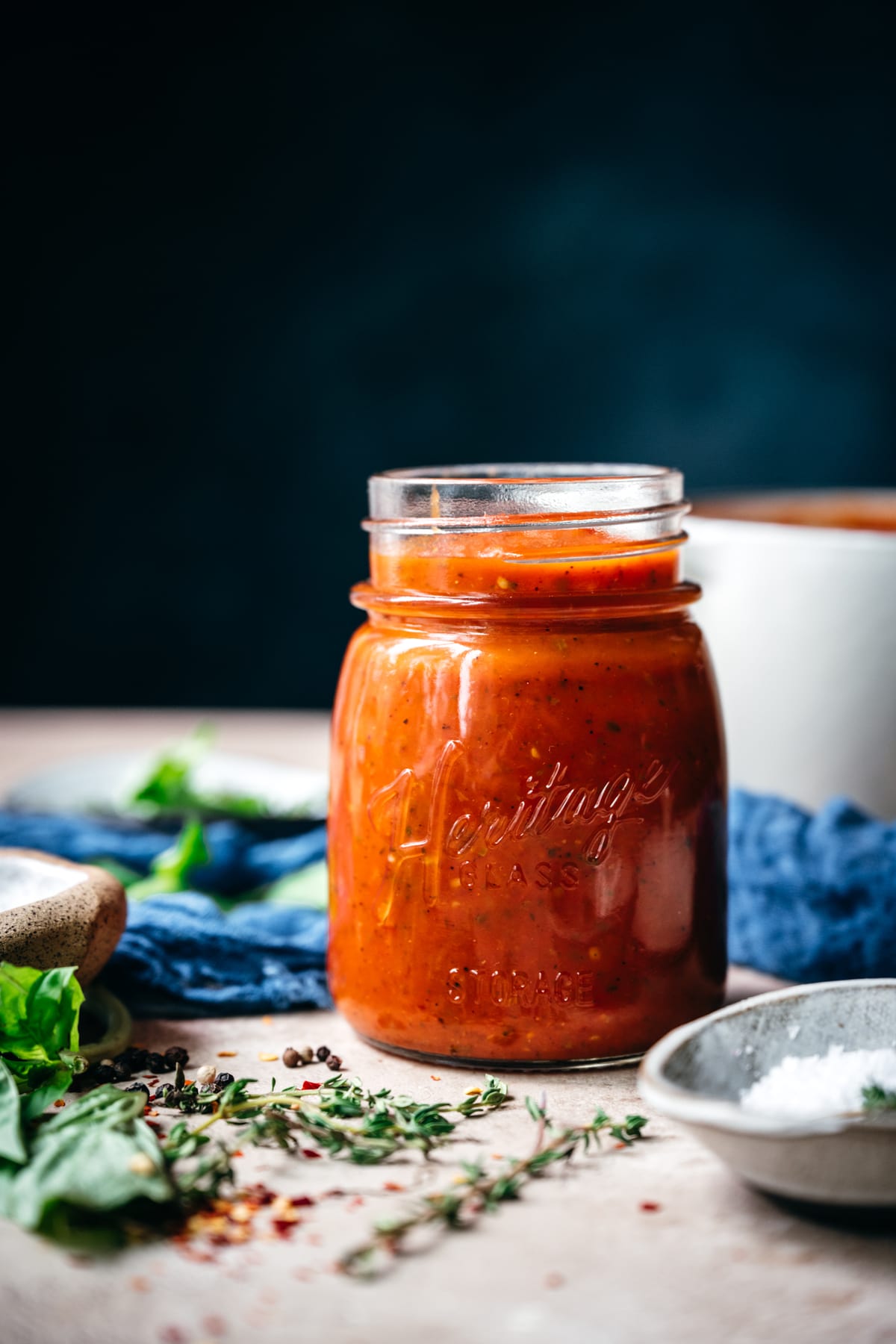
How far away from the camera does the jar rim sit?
38.6 inches

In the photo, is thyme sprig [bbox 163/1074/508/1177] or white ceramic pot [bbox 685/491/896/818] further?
white ceramic pot [bbox 685/491/896/818]

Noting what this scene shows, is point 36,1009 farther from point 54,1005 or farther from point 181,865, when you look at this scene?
point 181,865

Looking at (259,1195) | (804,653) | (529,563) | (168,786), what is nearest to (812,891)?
(804,653)

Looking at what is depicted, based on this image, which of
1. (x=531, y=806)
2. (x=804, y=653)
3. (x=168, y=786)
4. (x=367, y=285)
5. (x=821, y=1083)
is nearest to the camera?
(x=821, y=1083)

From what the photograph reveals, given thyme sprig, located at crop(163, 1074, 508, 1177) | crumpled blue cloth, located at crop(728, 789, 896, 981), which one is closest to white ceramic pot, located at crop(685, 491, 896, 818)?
crumpled blue cloth, located at crop(728, 789, 896, 981)

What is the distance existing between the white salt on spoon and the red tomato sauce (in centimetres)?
14

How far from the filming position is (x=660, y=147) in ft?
9.89

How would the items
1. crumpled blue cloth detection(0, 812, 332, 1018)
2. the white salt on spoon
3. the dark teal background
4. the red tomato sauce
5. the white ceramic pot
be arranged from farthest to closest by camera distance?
the dark teal background
the white ceramic pot
crumpled blue cloth detection(0, 812, 332, 1018)
the red tomato sauce
the white salt on spoon

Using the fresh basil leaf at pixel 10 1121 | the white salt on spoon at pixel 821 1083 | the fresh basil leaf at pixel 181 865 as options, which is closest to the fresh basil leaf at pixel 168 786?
the fresh basil leaf at pixel 181 865

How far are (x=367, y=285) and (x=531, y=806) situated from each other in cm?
228

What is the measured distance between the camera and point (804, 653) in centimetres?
131

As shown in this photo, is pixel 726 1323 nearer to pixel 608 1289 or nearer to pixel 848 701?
pixel 608 1289

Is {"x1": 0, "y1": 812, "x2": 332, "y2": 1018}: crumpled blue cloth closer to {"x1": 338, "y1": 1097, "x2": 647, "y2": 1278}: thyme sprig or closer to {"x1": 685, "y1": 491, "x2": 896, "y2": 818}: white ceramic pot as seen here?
{"x1": 338, "y1": 1097, "x2": 647, "y2": 1278}: thyme sprig

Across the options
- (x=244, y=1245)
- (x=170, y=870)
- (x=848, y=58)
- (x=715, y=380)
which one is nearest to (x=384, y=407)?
(x=715, y=380)
